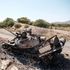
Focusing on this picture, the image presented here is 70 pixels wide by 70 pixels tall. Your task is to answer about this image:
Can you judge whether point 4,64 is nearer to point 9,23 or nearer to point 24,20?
point 9,23

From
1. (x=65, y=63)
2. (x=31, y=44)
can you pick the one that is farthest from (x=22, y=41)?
(x=65, y=63)

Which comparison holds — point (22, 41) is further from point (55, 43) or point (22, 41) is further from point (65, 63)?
point (65, 63)

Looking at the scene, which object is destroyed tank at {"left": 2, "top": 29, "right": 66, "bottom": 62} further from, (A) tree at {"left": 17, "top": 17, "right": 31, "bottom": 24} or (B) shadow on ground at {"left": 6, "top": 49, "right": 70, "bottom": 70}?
(A) tree at {"left": 17, "top": 17, "right": 31, "bottom": 24}

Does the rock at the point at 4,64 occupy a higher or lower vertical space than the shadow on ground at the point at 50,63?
higher

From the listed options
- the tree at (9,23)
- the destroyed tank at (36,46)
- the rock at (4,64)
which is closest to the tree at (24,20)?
the tree at (9,23)

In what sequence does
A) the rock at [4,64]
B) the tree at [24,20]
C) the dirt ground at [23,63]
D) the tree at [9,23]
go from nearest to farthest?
1. the rock at [4,64]
2. the dirt ground at [23,63]
3. the tree at [9,23]
4. the tree at [24,20]

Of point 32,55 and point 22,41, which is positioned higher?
point 22,41

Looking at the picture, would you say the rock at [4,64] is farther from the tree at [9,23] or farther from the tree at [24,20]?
the tree at [24,20]

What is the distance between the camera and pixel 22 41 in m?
14.6

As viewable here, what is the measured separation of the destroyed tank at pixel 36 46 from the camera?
13906 mm

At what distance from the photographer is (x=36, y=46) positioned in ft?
47.4

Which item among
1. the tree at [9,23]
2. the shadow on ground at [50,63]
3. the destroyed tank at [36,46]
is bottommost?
the tree at [9,23]

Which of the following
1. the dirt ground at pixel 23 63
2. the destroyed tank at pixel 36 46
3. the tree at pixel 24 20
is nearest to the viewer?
the dirt ground at pixel 23 63

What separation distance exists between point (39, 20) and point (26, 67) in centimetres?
3150
